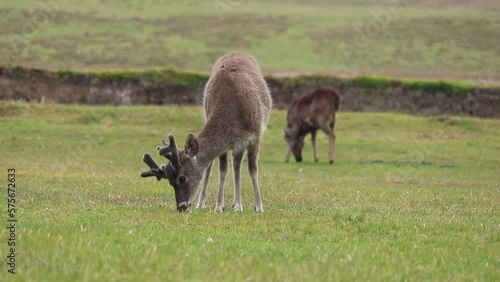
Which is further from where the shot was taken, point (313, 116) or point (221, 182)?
point (313, 116)

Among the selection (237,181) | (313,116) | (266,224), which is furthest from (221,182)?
(313,116)

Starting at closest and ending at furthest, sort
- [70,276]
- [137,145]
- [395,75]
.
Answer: [70,276]
[137,145]
[395,75]

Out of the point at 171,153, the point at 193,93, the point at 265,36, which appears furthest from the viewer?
the point at 265,36

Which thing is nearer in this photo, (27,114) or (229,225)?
(229,225)

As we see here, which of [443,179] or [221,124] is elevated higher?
[221,124]

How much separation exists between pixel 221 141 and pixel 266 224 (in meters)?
2.97

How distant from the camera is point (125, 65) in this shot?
214 ft

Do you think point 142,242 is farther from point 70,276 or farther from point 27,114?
point 27,114

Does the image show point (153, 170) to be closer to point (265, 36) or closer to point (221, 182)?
point (221, 182)

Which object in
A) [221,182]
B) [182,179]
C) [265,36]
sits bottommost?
[221,182]

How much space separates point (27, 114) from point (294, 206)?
31.2 metres

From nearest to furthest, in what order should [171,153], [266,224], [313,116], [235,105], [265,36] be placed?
[266,224], [171,153], [235,105], [313,116], [265,36]

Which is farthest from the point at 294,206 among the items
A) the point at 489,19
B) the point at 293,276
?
the point at 489,19

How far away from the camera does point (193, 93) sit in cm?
5425
